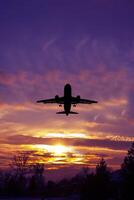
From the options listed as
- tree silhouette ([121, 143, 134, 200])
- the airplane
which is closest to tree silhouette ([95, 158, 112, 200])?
tree silhouette ([121, 143, 134, 200])

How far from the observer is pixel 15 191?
159 metres

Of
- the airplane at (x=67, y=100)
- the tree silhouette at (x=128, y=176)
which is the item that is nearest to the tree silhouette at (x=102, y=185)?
the tree silhouette at (x=128, y=176)

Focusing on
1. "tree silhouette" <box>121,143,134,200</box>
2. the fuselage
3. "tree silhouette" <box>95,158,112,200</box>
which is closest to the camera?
the fuselage

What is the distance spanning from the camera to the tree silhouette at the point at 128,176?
242ft

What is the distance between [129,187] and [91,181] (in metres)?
18.2

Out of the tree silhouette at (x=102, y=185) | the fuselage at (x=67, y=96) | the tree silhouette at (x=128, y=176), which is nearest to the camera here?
the fuselage at (x=67, y=96)

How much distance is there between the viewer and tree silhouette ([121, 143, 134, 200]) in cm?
7381

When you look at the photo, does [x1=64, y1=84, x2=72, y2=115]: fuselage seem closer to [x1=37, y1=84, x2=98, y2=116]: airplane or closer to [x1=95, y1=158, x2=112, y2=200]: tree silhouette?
[x1=37, y1=84, x2=98, y2=116]: airplane

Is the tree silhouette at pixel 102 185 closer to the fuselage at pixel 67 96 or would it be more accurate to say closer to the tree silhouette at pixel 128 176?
the tree silhouette at pixel 128 176

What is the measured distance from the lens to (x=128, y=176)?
249 ft

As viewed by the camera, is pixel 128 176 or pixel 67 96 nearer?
pixel 67 96

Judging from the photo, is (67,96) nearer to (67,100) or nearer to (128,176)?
(67,100)

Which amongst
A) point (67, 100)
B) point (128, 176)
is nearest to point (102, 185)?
point (128, 176)

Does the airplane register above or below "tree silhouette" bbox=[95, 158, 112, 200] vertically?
above
